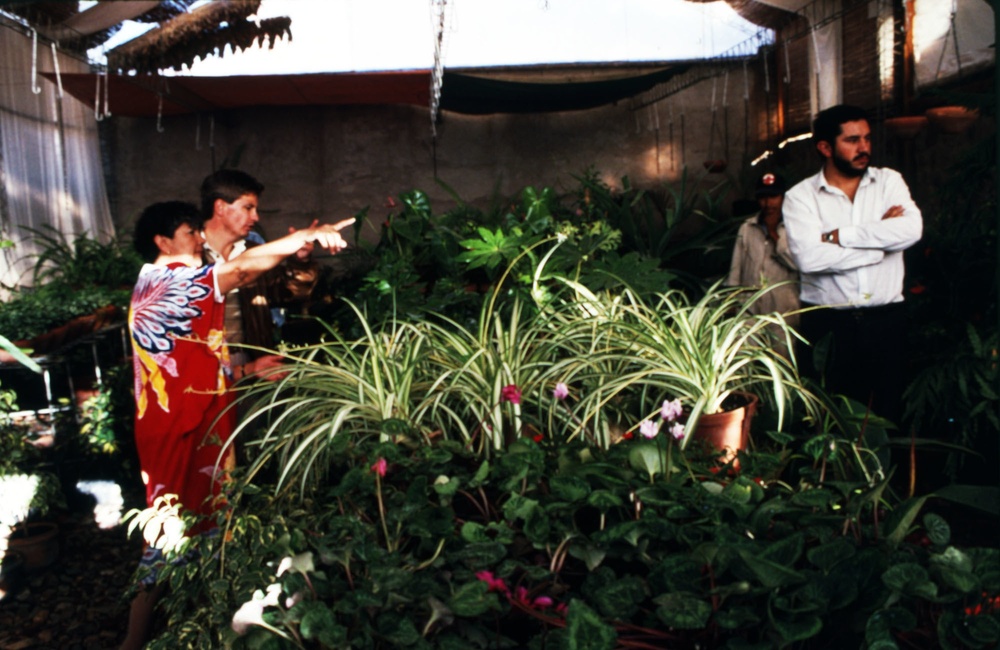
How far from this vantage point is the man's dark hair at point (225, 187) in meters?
2.88

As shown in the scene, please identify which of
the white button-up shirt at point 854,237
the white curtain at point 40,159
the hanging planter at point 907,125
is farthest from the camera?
the white curtain at point 40,159

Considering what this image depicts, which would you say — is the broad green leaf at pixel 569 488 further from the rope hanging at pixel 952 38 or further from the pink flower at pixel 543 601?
the rope hanging at pixel 952 38

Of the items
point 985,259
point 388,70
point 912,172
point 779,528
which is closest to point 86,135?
point 388,70

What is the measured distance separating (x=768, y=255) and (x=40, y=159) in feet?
16.5

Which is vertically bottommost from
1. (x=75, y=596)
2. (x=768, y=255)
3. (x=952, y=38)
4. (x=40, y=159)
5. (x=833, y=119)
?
(x=75, y=596)

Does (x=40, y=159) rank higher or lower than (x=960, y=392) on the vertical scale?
higher

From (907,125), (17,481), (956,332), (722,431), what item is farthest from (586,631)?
(907,125)

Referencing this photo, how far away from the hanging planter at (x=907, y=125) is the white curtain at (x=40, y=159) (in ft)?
15.9

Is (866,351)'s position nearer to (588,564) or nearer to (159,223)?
(588,564)

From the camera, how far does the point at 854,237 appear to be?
304 centimetres

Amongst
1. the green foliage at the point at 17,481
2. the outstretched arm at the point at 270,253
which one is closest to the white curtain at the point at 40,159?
the green foliage at the point at 17,481

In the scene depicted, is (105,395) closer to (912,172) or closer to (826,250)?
(826,250)

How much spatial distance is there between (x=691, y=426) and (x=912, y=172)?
14.3ft

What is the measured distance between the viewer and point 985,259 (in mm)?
3402
